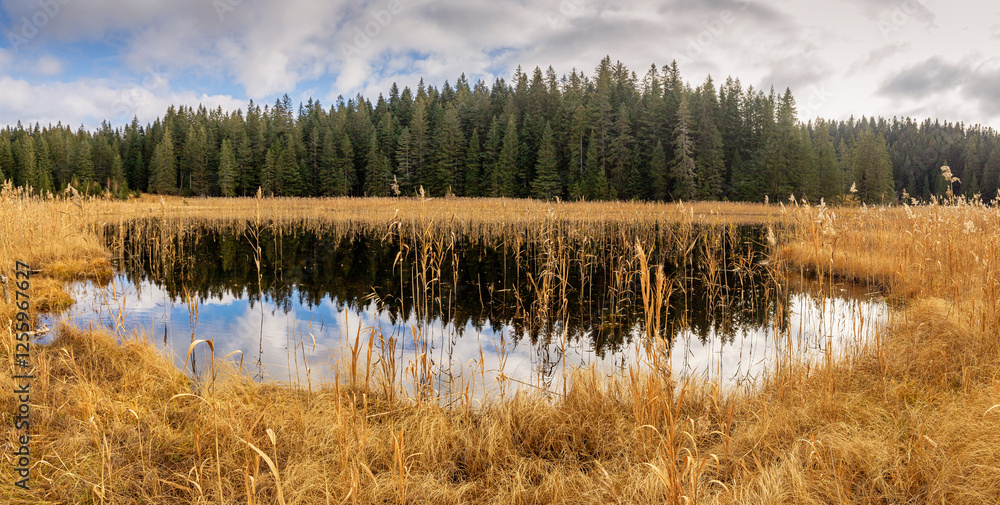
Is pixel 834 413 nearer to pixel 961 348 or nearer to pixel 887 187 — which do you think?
pixel 961 348

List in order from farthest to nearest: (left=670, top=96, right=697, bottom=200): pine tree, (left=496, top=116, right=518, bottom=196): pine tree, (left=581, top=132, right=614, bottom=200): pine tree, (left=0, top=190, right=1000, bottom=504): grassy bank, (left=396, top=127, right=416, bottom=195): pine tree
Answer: (left=396, top=127, right=416, bottom=195): pine tree → (left=496, top=116, right=518, bottom=196): pine tree → (left=581, top=132, right=614, bottom=200): pine tree → (left=670, top=96, right=697, bottom=200): pine tree → (left=0, top=190, right=1000, bottom=504): grassy bank

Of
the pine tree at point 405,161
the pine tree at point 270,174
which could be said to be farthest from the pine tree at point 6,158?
the pine tree at point 405,161

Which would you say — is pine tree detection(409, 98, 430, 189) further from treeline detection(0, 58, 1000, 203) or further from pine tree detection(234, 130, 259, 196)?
pine tree detection(234, 130, 259, 196)

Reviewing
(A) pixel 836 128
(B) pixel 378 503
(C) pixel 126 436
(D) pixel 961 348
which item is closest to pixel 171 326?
(C) pixel 126 436

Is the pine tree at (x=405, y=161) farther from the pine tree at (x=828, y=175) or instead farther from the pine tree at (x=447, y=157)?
the pine tree at (x=828, y=175)

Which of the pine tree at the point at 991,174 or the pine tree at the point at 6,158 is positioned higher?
the pine tree at the point at 6,158

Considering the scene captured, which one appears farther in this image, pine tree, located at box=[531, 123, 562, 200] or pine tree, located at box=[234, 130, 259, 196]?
pine tree, located at box=[234, 130, 259, 196]

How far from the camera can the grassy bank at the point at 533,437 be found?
214cm

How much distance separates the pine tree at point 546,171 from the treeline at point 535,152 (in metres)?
0.13

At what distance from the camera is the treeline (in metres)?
43.7

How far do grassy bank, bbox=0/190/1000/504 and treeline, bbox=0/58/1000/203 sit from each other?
31871mm

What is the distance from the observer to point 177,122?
6856cm

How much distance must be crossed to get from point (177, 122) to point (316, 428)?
81061mm

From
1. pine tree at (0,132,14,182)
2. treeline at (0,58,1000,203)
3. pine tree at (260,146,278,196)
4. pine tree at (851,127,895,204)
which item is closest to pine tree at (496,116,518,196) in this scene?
treeline at (0,58,1000,203)
